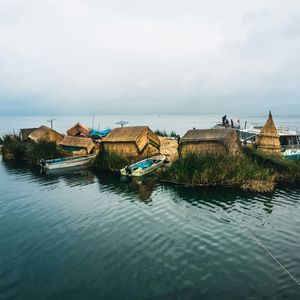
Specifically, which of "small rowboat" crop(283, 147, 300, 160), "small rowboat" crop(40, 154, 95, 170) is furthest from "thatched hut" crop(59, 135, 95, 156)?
"small rowboat" crop(283, 147, 300, 160)

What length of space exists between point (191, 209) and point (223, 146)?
10.8m

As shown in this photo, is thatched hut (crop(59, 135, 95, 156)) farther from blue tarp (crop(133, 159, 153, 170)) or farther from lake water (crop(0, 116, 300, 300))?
lake water (crop(0, 116, 300, 300))

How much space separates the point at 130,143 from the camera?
118ft

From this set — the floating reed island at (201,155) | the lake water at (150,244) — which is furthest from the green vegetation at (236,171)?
the lake water at (150,244)

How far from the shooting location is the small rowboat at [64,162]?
3803cm

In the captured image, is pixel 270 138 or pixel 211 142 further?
pixel 270 138

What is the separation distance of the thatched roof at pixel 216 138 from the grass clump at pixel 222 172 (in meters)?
2.64

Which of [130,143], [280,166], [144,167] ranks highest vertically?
[130,143]

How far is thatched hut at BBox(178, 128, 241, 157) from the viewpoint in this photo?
29484mm

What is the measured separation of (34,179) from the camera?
3272 centimetres

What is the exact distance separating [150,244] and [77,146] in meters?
29.7

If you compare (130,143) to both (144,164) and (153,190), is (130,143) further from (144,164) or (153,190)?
(153,190)

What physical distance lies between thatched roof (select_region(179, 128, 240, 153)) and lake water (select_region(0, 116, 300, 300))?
6.19 m

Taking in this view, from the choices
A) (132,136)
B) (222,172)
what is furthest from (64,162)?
(222,172)
